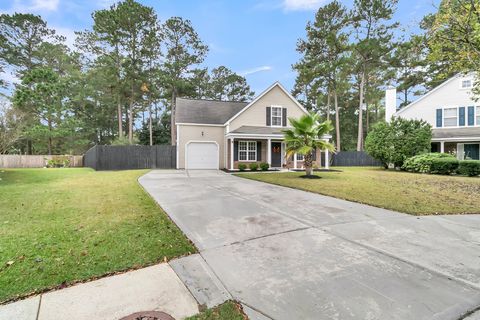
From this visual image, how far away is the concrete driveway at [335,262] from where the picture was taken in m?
2.40

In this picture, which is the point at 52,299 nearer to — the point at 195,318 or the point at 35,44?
the point at 195,318

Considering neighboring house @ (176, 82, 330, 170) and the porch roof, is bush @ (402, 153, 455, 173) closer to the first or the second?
neighboring house @ (176, 82, 330, 170)

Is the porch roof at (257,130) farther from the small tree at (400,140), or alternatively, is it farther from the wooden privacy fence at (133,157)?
the small tree at (400,140)

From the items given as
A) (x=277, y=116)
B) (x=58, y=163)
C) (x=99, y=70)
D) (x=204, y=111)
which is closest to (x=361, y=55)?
(x=277, y=116)

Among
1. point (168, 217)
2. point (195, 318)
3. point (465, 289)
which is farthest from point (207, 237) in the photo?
point (465, 289)

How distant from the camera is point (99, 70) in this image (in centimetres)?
2614

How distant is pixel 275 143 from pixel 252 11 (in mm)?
8967

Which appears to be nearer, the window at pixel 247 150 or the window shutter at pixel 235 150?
the window shutter at pixel 235 150

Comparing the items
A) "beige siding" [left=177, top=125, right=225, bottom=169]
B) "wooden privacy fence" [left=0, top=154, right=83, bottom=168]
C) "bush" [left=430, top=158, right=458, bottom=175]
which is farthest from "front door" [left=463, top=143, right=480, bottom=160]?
"wooden privacy fence" [left=0, top=154, right=83, bottom=168]

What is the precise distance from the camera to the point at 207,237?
4191mm

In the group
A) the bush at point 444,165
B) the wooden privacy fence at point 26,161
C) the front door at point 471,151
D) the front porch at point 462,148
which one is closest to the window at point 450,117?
the front porch at point 462,148

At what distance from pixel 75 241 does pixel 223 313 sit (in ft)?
9.71

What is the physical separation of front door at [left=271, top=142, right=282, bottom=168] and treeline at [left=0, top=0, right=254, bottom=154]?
1378 cm

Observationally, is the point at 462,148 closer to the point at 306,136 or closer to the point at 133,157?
the point at 306,136
